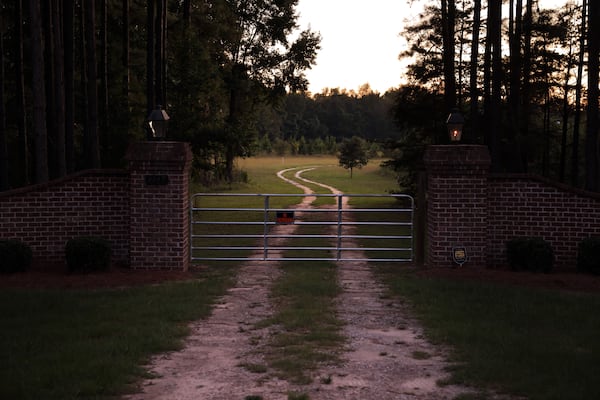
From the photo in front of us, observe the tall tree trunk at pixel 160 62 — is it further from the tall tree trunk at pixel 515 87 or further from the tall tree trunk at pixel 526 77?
the tall tree trunk at pixel 526 77

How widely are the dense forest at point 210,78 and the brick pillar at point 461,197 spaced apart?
685 cm

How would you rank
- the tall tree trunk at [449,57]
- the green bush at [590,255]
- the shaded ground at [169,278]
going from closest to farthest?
the shaded ground at [169,278]
the green bush at [590,255]
the tall tree trunk at [449,57]

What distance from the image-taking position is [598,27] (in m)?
19.5

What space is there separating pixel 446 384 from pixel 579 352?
1982mm

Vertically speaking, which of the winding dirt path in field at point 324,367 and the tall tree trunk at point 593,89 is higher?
the tall tree trunk at point 593,89

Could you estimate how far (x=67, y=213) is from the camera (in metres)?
14.0

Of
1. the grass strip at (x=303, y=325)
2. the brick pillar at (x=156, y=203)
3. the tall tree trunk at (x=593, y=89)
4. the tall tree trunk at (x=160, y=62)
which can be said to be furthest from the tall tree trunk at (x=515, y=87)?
the brick pillar at (x=156, y=203)

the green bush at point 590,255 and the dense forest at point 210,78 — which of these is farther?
the dense forest at point 210,78

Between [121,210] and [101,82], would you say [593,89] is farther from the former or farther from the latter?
[101,82]

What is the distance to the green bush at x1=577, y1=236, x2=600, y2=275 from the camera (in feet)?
43.5

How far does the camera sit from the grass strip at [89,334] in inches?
267

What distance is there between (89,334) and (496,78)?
60.2ft

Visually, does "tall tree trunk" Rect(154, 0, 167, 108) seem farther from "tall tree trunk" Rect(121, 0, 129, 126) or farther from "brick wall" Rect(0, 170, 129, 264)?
"brick wall" Rect(0, 170, 129, 264)

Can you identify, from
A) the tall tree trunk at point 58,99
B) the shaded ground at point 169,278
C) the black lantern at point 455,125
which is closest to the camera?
the shaded ground at point 169,278
